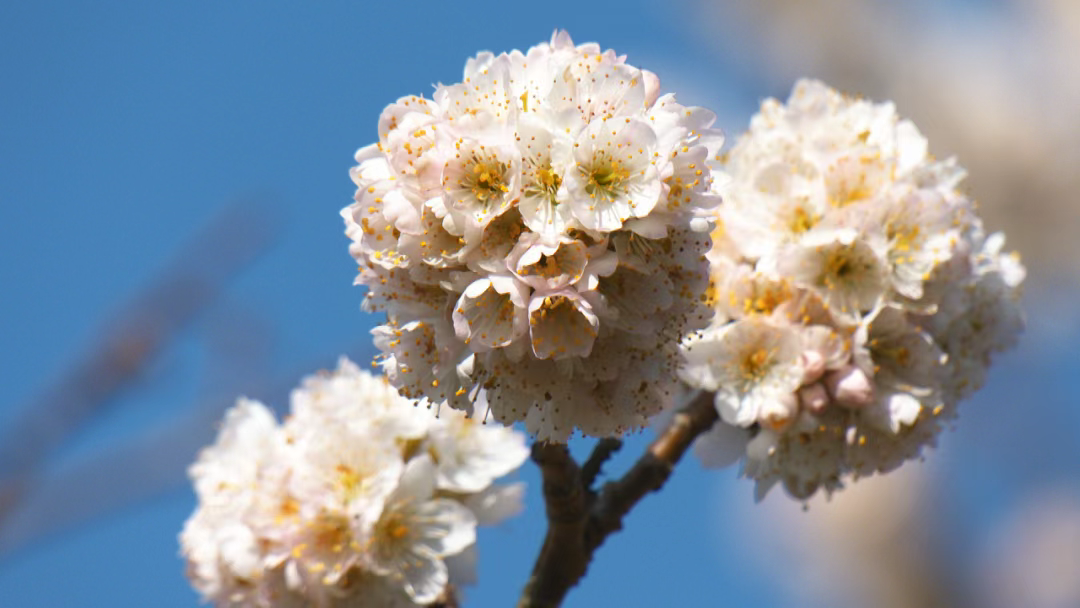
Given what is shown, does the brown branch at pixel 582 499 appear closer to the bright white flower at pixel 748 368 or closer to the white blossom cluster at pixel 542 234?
the bright white flower at pixel 748 368

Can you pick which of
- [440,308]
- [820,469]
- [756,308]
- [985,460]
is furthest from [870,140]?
[985,460]

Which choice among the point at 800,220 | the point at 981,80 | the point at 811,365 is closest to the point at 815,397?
the point at 811,365

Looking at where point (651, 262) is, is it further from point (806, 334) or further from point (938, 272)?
point (938, 272)

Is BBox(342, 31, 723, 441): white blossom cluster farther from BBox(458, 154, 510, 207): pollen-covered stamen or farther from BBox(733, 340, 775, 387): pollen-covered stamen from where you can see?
BBox(733, 340, 775, 387): pollen-covered stamen

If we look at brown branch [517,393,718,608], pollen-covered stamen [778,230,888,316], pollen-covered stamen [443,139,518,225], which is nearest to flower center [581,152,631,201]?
pollen-covered stamen [443,139,518,225]

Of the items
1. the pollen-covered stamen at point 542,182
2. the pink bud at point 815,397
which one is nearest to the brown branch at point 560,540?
the pink bud at point 815,397
